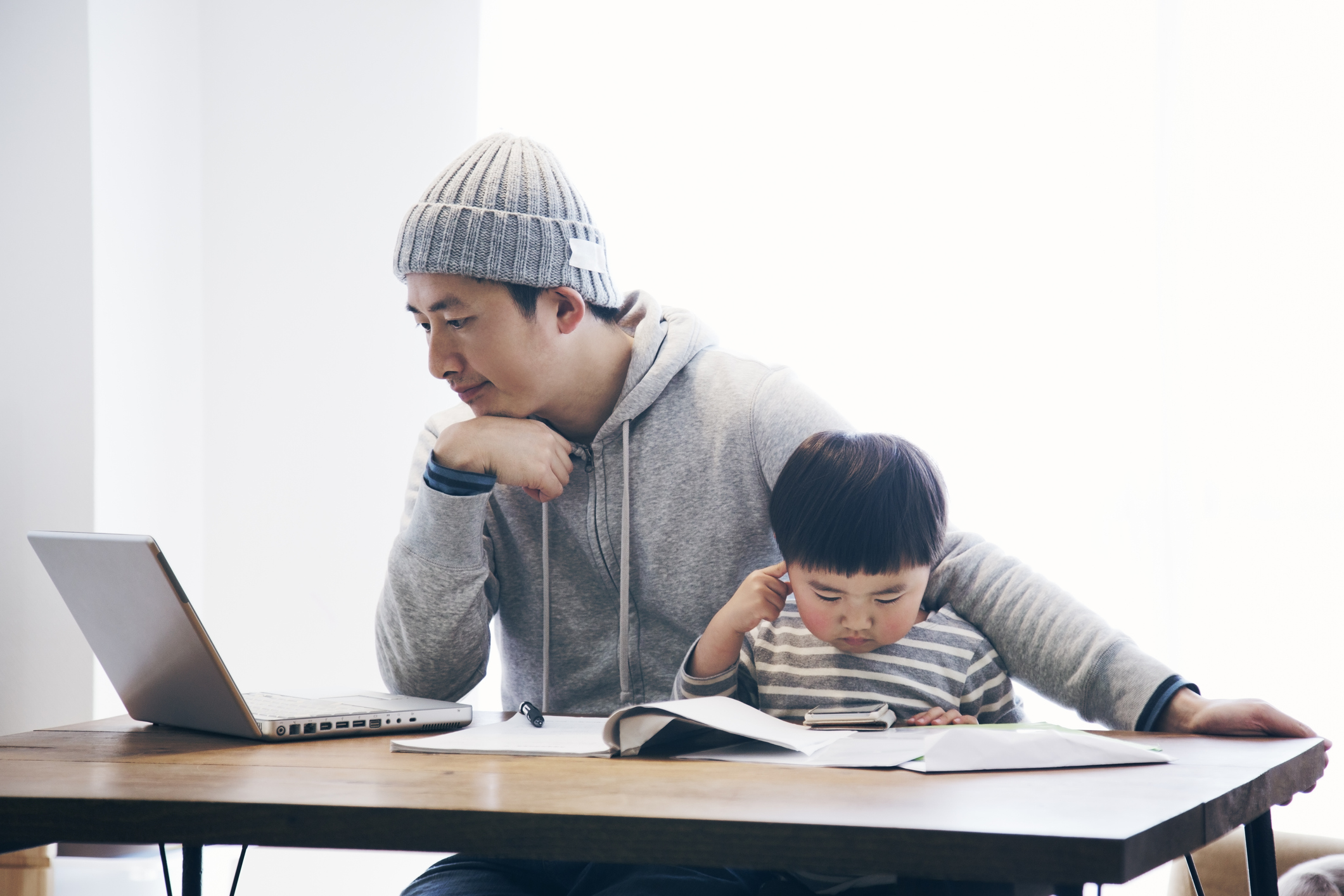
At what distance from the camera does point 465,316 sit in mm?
1141

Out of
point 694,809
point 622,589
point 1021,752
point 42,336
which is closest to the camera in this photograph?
point 694,809

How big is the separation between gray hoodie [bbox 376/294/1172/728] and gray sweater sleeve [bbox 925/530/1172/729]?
28 cm

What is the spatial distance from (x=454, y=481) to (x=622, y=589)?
9.9 inches

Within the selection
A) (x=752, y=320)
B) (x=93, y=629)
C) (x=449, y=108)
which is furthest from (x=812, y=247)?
(x=93, y=629)

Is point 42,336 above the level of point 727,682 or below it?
above

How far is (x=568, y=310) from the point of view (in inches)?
48.6

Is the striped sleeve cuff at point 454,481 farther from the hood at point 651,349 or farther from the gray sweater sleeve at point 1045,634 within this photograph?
the gray sweater sleeve at point 1045,634

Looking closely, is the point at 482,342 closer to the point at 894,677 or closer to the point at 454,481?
the point at 454,481

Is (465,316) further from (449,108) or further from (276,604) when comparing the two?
(276,604)

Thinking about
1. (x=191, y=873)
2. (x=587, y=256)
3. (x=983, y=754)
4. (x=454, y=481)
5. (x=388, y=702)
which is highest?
(x=587, y=256)

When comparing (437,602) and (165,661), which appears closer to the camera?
(165,661)

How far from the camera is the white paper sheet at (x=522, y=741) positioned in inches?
30.7

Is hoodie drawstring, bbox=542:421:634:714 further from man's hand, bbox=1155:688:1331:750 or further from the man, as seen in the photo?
man's hand, bbox=1155:688:1331:750

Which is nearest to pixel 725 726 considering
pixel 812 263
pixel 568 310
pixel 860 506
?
pixel 860 506
